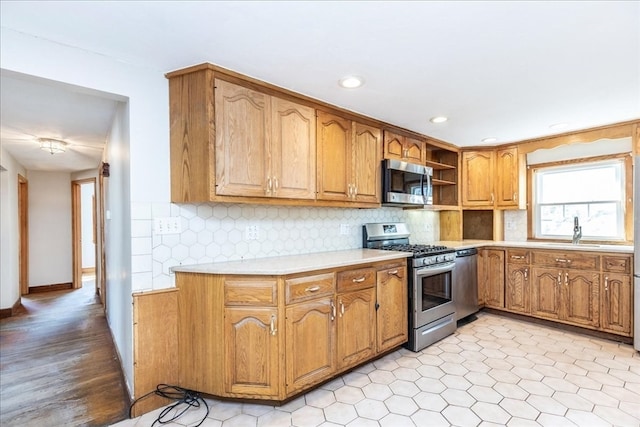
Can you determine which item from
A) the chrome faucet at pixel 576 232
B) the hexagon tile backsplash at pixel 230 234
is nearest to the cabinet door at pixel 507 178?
the chrome faucet at pixel 576 232

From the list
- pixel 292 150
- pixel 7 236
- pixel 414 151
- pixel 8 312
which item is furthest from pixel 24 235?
pixel 414 151

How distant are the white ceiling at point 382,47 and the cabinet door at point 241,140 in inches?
6.8

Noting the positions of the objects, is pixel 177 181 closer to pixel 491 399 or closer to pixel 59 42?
pixel 59 42

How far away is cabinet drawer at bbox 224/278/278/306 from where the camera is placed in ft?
6.44

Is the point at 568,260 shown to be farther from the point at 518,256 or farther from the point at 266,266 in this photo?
the point at 266,266

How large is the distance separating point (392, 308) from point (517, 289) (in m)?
1.89

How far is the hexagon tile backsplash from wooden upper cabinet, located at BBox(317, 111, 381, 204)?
1.17 feet

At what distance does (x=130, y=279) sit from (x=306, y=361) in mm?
1251

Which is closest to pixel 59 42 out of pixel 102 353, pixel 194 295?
pixel 194 295

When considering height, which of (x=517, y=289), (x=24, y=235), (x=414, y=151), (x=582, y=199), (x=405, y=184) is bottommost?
(x=517, y=289)

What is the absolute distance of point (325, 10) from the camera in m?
1.45

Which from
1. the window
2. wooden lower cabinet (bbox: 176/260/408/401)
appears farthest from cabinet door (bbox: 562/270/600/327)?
wooden lower cabinet (bbox: 176/260/408/401)

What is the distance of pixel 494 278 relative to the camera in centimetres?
380

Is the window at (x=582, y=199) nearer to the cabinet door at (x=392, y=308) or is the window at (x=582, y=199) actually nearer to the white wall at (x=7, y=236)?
the cabinet door at (x=392, y=308)
